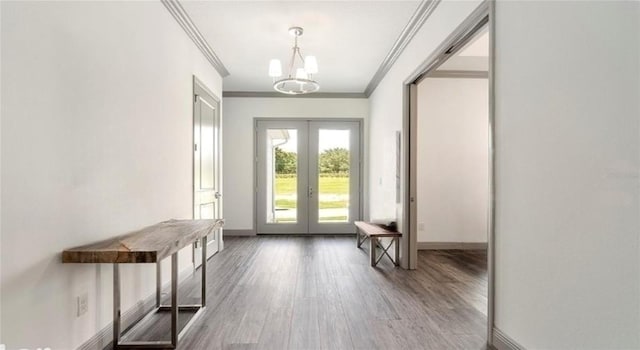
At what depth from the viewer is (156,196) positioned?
3018mm

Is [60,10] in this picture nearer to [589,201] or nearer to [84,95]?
[84,95]

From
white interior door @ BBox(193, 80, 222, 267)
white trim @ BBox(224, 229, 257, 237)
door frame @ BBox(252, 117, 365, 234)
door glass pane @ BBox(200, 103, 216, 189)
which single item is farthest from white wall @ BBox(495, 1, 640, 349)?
white trim @ BBox(224, 229, 257, 237)

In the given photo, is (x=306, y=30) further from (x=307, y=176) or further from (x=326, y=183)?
(x=326, y=183)

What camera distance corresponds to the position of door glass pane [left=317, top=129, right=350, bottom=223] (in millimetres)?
6594

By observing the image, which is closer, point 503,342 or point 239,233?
point 503,342

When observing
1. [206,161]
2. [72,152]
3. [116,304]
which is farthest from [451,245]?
[72,152]

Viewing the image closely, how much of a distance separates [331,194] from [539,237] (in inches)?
195

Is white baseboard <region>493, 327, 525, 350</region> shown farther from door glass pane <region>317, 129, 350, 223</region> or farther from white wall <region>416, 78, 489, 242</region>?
door glass pane <region>317, 129, 350, 223</region>

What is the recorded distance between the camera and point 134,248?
1.89m

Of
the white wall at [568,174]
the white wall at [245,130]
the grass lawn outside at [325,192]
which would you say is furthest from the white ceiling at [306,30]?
the grass lawn outside at [325,192]

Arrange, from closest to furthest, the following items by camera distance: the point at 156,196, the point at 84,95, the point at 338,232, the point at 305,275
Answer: the point at 84,95 < the point at 156,196 < the point at 305,275 < the point at 338,232

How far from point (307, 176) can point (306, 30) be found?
318cm

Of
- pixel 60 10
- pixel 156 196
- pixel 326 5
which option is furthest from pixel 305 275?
pixel 60 10

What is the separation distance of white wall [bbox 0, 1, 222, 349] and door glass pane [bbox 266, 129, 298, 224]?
3.48m
